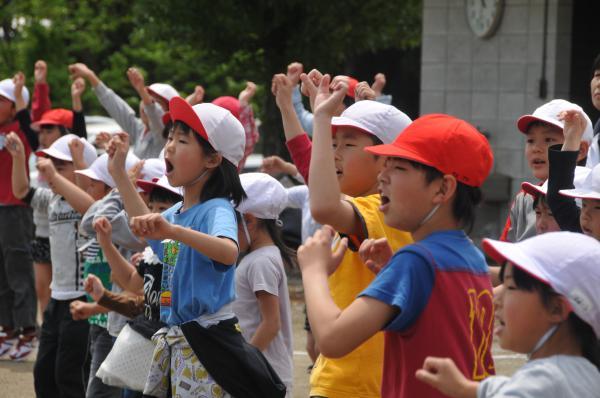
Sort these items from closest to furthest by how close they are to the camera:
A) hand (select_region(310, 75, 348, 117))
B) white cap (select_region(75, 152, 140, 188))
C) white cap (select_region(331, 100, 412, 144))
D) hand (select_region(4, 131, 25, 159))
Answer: hand (select_region(310, 75, 348, 117)) → white cap (select_region(331, 100, 412, 144)) → white cap (select_region(75, 152, 140, 188)) → hand (select_region(4, 131, 25, 159))

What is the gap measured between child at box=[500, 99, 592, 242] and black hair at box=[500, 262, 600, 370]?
7.09 ft

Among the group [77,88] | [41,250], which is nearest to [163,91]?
[77,88]

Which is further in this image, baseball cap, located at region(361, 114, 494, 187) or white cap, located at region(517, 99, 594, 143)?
white cap, located at region(517, 99, 594, 143)

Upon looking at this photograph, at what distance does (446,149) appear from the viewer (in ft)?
10.7

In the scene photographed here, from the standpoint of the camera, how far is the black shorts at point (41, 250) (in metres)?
8.45

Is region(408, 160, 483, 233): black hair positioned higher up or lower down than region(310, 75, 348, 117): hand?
lower down

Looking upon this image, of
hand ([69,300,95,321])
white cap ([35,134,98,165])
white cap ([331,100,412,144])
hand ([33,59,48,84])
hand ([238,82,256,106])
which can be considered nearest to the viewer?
white cap ([331,100,412,144])

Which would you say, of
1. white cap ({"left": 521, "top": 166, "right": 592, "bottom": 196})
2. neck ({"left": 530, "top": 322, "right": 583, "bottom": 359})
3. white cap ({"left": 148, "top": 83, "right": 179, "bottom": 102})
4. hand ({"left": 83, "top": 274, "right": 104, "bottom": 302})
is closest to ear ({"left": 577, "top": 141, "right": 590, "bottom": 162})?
white cap ({"left": 521, "top": 166, "right": 592, "bottom": 196})

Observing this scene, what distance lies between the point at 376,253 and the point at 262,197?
6.37 feet

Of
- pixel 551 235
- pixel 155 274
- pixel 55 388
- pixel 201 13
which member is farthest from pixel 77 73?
pixel 551 235

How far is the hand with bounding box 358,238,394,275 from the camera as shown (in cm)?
336

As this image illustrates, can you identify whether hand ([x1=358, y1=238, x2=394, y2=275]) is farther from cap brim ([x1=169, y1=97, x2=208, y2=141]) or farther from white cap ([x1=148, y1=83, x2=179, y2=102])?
white cap ([x1=148, y1=83, x2=179, y2=102])

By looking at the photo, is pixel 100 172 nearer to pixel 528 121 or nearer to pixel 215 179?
pixel 215 179

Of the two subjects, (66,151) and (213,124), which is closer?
(213,124)
